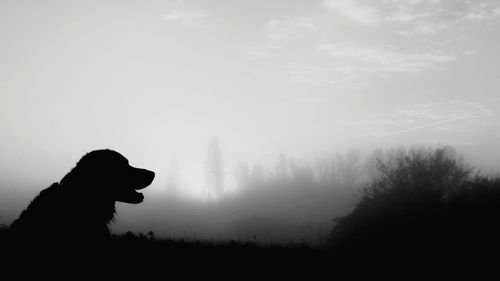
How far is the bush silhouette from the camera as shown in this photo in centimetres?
1079

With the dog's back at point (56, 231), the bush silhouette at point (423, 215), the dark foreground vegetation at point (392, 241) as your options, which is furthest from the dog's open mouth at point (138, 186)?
the bush silhouette at point (423, 215)

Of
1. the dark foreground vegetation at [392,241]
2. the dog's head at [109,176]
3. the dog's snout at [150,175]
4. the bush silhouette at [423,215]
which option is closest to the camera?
the dog's head at [109,176]

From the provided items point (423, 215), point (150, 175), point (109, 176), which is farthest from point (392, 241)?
point (109, 176)

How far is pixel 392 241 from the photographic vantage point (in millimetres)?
12711

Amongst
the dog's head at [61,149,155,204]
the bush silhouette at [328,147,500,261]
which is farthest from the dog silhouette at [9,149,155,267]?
the bush silhouette at [328,147,500,261]

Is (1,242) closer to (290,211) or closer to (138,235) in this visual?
(138,235)

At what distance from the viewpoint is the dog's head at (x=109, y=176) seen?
6031 mm

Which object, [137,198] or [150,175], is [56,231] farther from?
[150,175]

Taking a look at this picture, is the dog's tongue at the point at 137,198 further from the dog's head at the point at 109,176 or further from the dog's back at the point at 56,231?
→ the dog's back at the point at 56,231

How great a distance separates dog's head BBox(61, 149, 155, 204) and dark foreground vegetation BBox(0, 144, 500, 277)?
1265 mm

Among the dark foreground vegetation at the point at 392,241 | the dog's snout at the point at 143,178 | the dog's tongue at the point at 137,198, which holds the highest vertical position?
the dog's snout at the point at 143,178

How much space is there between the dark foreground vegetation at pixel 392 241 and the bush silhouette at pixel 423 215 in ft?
0.09

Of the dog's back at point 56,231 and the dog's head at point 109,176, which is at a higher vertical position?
the dog's head at point 109,176

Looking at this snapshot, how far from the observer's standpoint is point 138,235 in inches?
443
